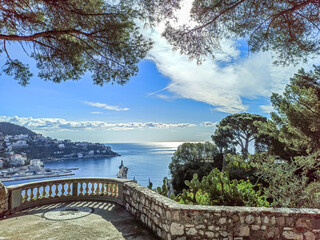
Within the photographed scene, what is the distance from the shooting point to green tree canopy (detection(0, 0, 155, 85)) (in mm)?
4680

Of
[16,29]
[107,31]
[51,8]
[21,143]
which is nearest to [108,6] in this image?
[107,31]

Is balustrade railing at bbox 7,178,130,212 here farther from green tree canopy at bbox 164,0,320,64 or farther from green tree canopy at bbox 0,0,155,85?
green tree canopy at bbox 164,0,320,64

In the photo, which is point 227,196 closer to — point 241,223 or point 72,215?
point 241,223

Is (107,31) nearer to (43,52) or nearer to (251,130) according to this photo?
(43,52)

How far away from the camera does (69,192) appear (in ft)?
19.8

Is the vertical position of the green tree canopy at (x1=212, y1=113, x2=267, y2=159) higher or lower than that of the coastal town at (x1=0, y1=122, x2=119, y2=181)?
higher

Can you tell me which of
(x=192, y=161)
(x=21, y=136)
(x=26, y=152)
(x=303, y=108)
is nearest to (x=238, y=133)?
(x=192, y=161)

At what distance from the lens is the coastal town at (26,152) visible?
18.6m

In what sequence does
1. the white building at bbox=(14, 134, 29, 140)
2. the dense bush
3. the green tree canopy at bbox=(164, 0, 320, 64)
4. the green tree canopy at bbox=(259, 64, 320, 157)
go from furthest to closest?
the white building at bbox=(14, 134, 29, 140) → the green tree canopy at bbox=(259, 64, 320, 157) → the dense bush → the green tree canopy at bbox=(164, 0, 320, 64)

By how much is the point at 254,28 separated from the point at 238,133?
62.3 feet

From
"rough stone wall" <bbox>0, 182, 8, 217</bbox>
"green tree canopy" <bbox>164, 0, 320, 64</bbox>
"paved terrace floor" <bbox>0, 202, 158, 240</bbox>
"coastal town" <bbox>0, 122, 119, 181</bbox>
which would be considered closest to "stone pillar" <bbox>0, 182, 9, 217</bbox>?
"rough stone wall" <bbox>0, 182, 8, 217</bbox>

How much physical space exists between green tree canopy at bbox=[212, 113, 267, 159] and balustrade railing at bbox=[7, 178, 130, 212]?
18765mm

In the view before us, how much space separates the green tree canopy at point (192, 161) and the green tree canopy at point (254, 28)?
50.5ft

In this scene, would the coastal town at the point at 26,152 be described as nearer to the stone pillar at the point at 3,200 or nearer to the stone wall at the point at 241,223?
the stone pillar at the point at 3,200
